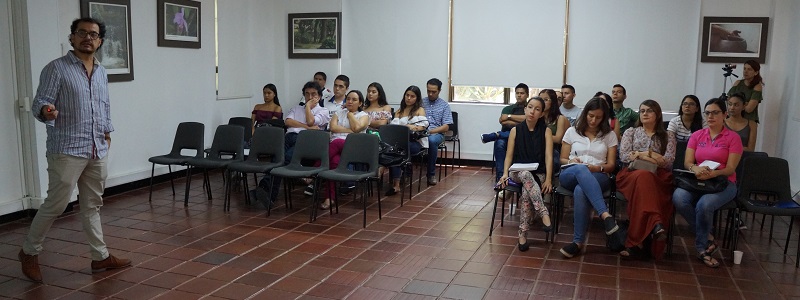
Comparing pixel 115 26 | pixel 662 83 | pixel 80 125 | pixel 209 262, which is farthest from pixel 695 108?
pixel 115 26

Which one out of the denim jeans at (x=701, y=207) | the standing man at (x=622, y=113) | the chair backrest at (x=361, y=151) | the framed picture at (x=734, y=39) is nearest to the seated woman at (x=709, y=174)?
the denim jeans at (x=701, y=207)

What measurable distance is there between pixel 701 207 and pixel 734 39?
3998 millimetres

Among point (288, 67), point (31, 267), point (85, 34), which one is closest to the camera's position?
point (85, 34)

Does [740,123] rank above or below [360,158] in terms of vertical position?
above

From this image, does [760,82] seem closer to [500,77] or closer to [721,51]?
[721,51]

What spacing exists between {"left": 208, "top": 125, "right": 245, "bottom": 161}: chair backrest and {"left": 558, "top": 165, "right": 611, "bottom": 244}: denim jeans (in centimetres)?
321

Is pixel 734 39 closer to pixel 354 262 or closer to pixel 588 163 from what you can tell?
pixel 588 163

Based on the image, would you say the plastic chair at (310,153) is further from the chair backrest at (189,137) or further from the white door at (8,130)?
the white door at (8,130)

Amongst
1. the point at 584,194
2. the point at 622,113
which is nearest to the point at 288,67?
the point at 622,113

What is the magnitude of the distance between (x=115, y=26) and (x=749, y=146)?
6.24 metres

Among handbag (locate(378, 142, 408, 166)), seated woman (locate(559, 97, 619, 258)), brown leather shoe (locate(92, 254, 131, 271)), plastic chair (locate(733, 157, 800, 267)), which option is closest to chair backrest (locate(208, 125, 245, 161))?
handbag (locate(378, 142, 408, 166))

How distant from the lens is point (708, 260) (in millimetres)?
4672

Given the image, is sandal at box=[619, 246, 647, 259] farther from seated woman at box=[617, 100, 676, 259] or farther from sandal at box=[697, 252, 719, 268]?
sandal at box=[697, 252, 719, 268]

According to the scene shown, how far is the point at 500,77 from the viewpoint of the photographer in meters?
8.90
